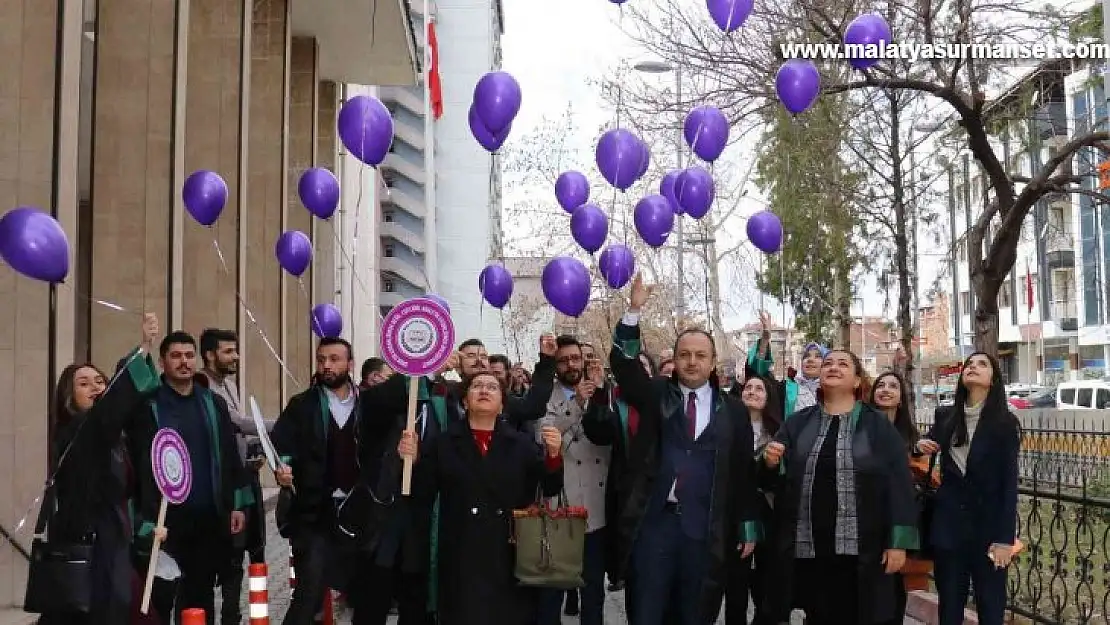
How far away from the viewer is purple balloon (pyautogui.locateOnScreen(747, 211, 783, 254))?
14375mm

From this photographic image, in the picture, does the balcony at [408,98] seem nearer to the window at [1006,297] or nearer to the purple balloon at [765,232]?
the window at [1006,297]

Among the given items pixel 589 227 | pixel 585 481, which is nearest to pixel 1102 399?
pixel 589 227

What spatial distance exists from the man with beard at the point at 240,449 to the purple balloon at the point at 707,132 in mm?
6062

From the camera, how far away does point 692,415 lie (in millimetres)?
6934

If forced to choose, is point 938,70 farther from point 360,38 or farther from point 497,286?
point 360,38

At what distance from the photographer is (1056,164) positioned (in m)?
14.4

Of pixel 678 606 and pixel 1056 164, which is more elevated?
pixel 1056 164

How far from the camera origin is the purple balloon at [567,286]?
1135cm

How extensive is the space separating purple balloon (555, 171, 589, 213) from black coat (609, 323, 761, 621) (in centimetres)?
820

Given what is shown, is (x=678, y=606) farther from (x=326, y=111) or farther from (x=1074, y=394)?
(x=1074, y=394)

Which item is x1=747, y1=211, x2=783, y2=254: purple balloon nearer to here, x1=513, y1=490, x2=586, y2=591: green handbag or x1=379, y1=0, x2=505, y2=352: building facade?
x1=513, y1=490, x2=586, y2=591: green handbag

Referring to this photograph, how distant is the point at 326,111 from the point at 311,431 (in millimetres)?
24953

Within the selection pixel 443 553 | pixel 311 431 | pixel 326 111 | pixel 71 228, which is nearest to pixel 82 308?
pixel 71 228

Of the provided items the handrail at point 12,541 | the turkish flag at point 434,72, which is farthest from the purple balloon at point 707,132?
the turkish flag at point 434,72
